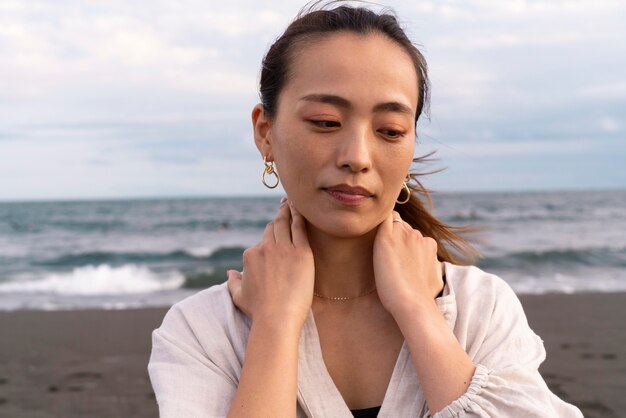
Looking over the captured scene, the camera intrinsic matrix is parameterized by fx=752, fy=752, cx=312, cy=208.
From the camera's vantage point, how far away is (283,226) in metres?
2.23

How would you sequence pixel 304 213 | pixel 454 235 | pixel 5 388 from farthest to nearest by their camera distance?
pixel 5 388 → pixel 454 235 → pixel 304 213

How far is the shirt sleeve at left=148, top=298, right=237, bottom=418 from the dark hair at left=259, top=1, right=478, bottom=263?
27.2 inches

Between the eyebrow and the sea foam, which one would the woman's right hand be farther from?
the sea foam

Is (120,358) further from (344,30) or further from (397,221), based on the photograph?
(344,30)

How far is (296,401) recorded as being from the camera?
6.69ft

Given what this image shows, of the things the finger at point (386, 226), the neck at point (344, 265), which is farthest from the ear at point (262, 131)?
the finger at point (386, 226)

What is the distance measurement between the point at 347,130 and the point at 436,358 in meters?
0.63

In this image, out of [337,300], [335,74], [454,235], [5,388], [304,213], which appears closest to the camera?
[335,74]

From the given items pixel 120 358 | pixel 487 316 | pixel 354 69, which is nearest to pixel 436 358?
pixel 487 316

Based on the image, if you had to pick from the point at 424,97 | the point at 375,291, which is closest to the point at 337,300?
the point at 375,291

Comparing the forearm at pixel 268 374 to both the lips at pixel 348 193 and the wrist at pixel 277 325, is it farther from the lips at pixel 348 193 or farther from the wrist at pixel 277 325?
the lips at pixel 348 193

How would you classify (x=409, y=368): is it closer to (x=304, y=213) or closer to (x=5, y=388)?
(x=304, y=213)

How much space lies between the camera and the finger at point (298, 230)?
2176 mm

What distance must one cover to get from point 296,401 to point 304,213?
1.70ft
